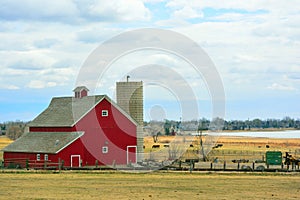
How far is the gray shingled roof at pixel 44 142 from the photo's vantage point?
49375mm

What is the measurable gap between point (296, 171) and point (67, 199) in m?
23.0

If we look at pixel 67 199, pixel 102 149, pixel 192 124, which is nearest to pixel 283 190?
pixel 67 199

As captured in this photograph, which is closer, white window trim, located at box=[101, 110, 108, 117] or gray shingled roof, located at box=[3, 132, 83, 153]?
gray shingled roof, located at box=[3, 132, 83, 153]

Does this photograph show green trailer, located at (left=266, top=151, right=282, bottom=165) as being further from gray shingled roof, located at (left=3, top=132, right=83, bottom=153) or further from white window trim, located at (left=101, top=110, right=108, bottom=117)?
gray shingled roof, located at (left=3, top=132, right=83, bottom=153)

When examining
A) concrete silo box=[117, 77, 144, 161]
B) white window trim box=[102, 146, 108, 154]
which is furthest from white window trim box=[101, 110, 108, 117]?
concrete silo box=[117, 77, 144, 161]

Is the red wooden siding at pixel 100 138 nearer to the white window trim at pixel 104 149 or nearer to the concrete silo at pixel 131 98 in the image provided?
the white window trim at pixel 104 149

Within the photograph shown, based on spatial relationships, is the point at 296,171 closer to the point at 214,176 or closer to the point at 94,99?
the point at 214,176

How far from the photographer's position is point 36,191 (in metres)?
27.9

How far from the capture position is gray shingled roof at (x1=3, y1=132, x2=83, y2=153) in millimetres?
49375

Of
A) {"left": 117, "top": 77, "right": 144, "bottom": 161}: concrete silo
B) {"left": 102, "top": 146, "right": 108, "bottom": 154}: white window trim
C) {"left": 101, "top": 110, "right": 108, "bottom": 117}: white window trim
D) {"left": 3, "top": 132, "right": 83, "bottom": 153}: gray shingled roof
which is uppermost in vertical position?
{"left": 117, "top": 77, "right": 144, "bottom": 161}: concrete silo

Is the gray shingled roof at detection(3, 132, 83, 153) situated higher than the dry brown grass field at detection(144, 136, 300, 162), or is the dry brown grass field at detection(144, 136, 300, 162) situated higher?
the gray shingled roof at detection(3, 132, 83, 153)

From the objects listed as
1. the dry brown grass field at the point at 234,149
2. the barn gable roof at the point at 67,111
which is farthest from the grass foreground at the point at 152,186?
the dry brown grass field at the point at 234,149

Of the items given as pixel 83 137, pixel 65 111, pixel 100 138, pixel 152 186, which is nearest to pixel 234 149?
pixel 65 111

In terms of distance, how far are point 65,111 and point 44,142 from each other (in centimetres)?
445
